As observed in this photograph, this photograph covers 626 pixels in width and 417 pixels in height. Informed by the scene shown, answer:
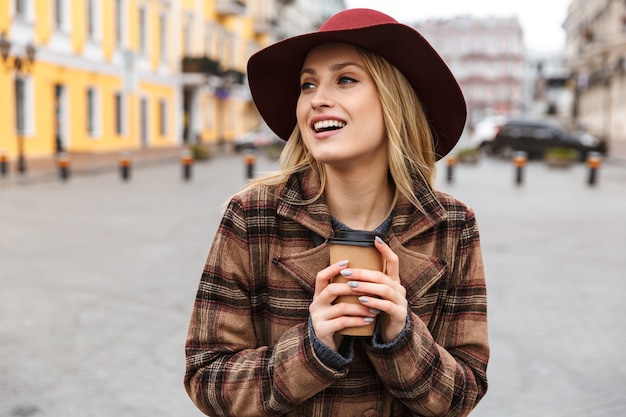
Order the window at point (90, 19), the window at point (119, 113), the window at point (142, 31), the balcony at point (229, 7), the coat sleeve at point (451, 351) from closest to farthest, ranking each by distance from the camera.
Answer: the coat sleeve at point (451, 351)
the window at point (90, 19)
the window at point (119, 113)
the window at point (142, 31)
the balcony at point (229, 7)

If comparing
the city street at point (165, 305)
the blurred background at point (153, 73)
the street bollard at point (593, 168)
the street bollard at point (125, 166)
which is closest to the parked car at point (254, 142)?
the blurred background at point (153, 73)

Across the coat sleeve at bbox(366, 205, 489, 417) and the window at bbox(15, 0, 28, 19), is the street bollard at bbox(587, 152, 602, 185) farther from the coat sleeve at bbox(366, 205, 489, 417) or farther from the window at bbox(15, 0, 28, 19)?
the window at bbox(15, 0, 28, 19)

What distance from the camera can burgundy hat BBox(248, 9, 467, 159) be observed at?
1.54 metres

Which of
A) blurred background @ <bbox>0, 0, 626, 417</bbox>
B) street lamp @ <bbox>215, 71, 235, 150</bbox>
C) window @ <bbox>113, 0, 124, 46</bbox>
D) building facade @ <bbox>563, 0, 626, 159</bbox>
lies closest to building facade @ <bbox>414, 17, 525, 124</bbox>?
building facade @ <bbox>563, 0, 626, 159</bbox>

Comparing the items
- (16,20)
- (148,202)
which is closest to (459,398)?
(148,202)

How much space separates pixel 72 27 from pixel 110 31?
3.34m

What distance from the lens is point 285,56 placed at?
1665 millimetres

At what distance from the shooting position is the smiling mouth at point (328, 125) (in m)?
1.59

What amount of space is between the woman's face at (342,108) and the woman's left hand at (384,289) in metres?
0.28

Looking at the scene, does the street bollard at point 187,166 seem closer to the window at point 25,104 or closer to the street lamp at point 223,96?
the window at point 25,104

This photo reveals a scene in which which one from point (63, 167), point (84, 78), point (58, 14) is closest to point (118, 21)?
point (84, 78)

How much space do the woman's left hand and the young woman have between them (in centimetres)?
2

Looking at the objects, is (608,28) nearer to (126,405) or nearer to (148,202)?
(148,202)

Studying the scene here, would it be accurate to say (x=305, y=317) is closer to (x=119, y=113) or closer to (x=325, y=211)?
(x=325, y=211)
